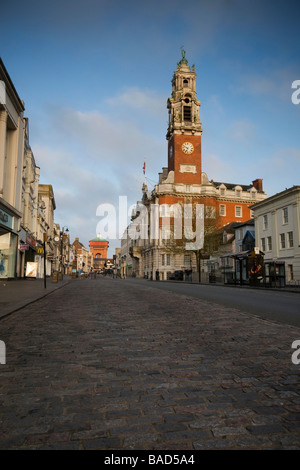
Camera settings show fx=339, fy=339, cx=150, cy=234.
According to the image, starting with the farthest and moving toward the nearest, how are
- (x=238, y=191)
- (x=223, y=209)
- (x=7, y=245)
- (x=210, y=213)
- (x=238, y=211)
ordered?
(x=238, y=191) < (x=238, y=211) < (x=223, y=209) < (x=210, y=213) < (x=7, y=245)

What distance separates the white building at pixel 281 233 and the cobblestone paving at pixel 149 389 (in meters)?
24.8

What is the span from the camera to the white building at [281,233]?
31.2 meters

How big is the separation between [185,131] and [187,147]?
3.34 meters

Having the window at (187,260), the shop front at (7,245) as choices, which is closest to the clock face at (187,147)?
the window at (187,260)

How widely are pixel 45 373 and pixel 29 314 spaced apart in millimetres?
5854

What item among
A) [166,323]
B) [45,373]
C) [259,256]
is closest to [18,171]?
[259,256]

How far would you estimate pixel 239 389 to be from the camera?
3.79 m

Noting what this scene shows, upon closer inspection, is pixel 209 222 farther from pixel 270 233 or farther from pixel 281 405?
pixel 281 405

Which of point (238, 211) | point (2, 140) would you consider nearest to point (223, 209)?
point (238, 211)

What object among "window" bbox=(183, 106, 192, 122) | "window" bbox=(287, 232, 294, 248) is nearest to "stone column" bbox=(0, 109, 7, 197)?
"window" bbox=(287, 232, 294, 248)

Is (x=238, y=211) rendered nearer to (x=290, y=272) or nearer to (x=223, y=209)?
(x=223, y=209)

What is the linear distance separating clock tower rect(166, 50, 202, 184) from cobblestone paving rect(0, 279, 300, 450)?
6461 centimetres

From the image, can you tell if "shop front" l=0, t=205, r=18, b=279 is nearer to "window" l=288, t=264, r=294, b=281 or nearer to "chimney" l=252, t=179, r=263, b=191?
"window" l=288, t=264, r=294, b=281

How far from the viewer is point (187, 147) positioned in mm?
70125
